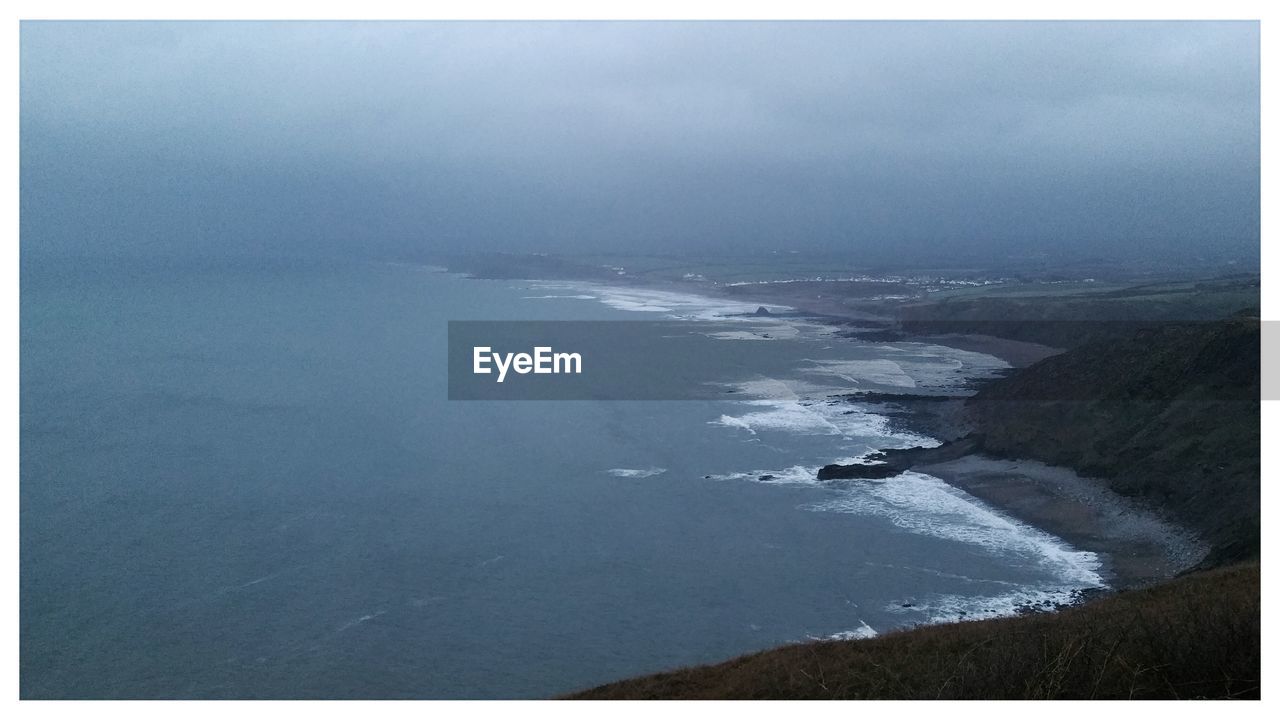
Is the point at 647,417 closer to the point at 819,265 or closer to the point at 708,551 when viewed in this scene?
the point at 708,551

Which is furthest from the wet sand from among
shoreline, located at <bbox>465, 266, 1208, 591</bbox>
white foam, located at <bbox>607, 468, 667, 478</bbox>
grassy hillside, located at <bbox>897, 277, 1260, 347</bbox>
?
grassy hillside, located at <bbox>897, 277, 1260, 347</bbox>

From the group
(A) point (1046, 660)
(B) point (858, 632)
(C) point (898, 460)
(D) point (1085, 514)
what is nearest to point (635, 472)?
(C) point (898, 460)

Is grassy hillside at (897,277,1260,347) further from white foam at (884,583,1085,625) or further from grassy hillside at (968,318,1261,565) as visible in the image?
white foam at (884,583,1085,625)

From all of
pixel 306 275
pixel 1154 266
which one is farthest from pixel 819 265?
pixel 306 275

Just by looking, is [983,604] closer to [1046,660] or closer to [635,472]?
[1046,660]

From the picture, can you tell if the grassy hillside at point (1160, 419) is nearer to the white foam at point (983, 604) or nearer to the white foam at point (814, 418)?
the white foam at point (814, 418)

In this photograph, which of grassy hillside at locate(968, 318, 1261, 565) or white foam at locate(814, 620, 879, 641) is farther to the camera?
grassy hillside at locate(968, 318, 1261, 565)
